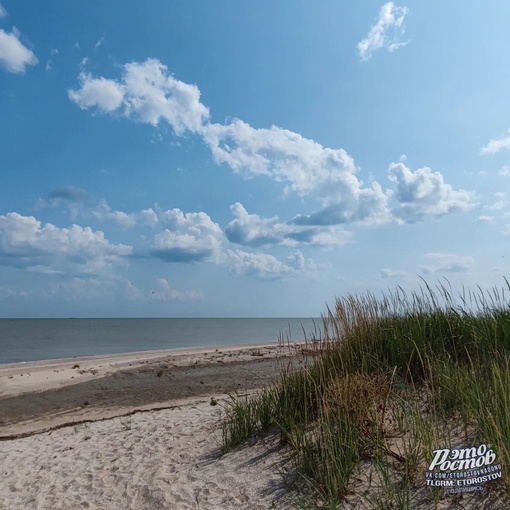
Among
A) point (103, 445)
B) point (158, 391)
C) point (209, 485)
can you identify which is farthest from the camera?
point (158, 391)

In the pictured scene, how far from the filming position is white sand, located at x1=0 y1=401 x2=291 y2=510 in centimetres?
482

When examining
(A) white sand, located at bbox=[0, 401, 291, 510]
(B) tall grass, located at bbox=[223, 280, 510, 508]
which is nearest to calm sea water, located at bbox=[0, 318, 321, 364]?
(B) tall grass, located at bbox=[223, 280, 510, 508]

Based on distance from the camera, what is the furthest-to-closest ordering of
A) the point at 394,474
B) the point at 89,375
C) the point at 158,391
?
the point at 89,375
the point at 158,391
the point at 394,474

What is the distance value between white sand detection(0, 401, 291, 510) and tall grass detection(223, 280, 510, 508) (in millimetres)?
462

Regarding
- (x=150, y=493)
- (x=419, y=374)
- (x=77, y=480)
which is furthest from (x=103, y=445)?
(x=419, y=374)

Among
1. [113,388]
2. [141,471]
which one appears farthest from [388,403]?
[113,388]

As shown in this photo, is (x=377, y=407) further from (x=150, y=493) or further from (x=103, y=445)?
(x=103, y=445)

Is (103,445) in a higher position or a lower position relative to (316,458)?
lower

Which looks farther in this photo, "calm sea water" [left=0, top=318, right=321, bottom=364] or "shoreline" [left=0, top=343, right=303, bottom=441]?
"calm sea water" [left=0, top=318, right=321, bottom=364]

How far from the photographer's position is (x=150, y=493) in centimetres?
505

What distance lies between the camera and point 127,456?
638cm

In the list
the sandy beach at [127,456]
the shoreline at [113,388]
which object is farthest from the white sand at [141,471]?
the shoreline at [113,388]

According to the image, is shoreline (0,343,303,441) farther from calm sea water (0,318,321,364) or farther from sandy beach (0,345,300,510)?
calm sea water (0,318,321,364)

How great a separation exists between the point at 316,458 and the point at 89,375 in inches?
569
